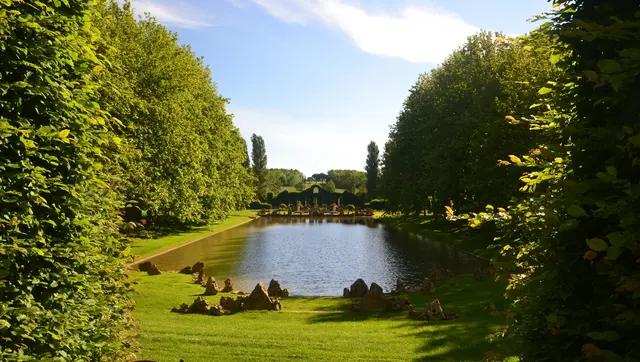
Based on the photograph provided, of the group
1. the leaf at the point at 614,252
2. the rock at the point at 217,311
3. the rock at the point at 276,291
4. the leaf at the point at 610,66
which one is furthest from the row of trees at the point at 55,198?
the rock at the point at 276,291

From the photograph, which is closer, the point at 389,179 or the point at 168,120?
the point at 168,120

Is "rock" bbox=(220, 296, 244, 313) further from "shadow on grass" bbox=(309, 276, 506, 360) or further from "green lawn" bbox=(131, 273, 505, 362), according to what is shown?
"shadow on grass" bbox=(309, 276, 506, 360)

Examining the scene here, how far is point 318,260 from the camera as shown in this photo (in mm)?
33094

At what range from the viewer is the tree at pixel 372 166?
113938mm

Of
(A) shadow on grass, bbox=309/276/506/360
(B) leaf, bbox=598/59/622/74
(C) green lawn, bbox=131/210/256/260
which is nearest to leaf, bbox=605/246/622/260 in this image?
(B) leaf, bbox=598/59/622/74

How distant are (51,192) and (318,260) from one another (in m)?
27.8

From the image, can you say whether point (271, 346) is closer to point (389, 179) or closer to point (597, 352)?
point (597, 352)

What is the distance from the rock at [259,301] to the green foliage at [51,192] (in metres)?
10.9

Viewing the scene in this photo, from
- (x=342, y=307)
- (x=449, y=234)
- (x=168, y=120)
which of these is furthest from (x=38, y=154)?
(x=449, y=234)

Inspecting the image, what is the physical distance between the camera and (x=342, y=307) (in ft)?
61.6

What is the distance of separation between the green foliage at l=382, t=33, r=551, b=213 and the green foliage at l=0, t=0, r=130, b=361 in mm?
18878

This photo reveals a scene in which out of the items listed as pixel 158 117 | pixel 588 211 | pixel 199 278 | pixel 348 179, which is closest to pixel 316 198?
pixel 348 179

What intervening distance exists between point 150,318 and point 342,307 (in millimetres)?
7017

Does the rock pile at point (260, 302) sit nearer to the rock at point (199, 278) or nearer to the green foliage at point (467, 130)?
the rock at point (199, 278)
